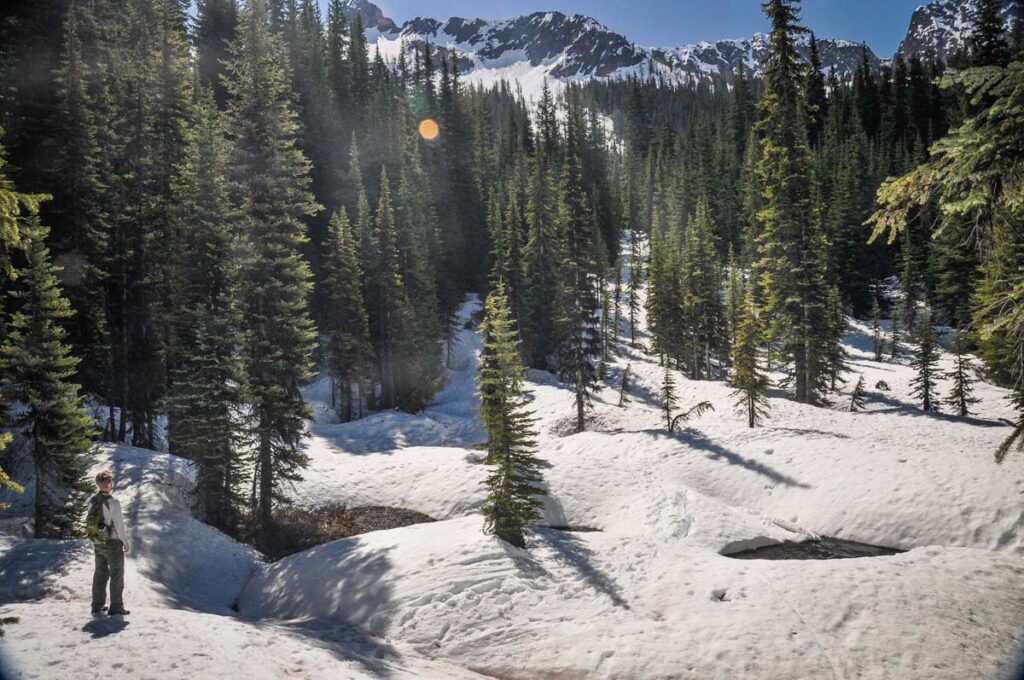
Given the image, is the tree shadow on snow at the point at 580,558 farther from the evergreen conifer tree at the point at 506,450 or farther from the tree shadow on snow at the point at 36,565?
the tree shadow on snow at the point at 36,565

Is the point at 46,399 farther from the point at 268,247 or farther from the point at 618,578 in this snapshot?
the point at 618,578

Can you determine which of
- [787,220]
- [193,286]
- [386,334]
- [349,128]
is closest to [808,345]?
[787,220]

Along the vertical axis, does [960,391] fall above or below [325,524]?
above

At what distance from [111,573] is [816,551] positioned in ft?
53.1

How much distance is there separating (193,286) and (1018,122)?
2358cm

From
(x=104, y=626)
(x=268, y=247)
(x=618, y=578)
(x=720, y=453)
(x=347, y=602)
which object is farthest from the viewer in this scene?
(x=720, y=453)

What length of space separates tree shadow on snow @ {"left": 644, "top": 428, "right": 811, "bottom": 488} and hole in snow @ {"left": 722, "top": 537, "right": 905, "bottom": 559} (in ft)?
9.42

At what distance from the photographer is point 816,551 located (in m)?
14.4

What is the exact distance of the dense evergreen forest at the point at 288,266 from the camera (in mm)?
13711

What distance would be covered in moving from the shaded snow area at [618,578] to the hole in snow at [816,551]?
0.78 feet

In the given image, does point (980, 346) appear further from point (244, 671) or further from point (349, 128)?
point (349, 128)

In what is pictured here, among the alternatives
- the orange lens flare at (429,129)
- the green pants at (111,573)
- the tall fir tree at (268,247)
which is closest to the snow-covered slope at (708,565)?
the green pants at (111,573)

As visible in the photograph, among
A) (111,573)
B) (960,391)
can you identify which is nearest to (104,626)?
(111,573)

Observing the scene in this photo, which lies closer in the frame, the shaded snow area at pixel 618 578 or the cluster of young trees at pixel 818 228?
the cluster of young trees at pixel 818 228
